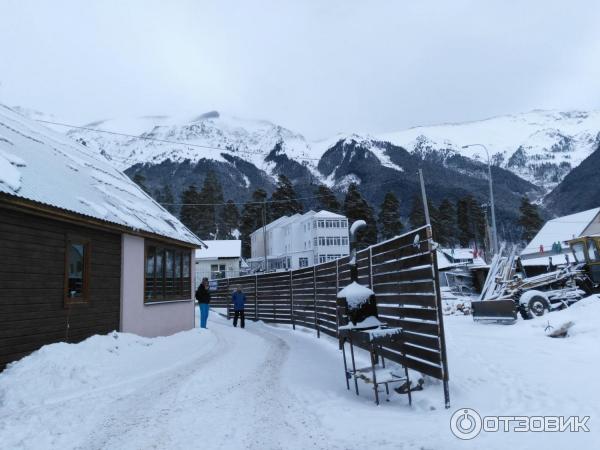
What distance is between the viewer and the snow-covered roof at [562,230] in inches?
2201

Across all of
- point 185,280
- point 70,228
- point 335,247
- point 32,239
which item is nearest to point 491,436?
point 32,239

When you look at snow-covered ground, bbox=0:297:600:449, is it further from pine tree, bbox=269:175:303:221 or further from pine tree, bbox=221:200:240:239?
pine tree, bbox=221:200:240:239

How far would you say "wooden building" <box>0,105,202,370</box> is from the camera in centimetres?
823

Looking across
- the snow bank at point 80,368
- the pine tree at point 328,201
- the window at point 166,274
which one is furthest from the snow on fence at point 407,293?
the pine tree at point 328,201

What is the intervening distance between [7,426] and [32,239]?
4192 mm

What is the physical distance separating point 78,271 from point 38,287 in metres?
1.76

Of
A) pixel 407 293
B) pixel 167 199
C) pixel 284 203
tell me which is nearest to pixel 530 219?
pixel 284 203

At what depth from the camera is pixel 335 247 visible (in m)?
62.6

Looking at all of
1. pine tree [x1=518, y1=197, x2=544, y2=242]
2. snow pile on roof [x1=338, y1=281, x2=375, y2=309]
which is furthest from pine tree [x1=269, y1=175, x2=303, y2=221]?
snow pile on roof [x1=338, y1=281, x2=375, y2=309]

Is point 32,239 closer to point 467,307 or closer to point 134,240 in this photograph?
point 134,240

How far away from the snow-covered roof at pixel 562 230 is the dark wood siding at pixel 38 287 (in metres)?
57.8

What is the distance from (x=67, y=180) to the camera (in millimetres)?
11422

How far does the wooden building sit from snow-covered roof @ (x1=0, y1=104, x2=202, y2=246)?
0.14 ft

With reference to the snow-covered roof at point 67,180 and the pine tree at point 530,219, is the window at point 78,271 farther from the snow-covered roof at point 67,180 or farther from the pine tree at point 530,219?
the pine tree at point 530,219
